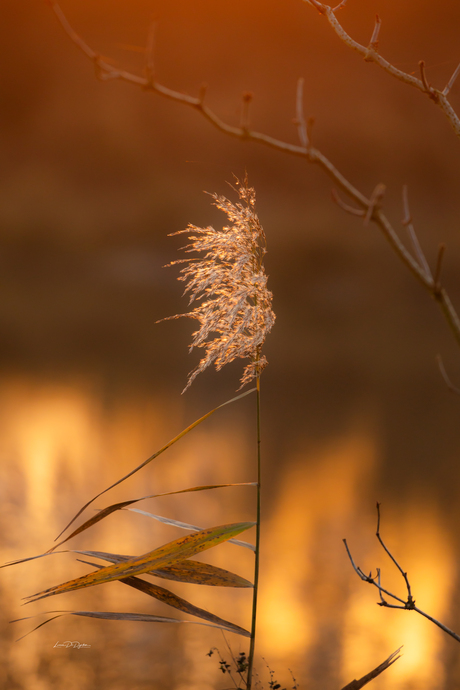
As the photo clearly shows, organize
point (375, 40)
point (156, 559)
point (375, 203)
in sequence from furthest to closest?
1. point (375, 40)
2. point (156, 559)
3. point (375, 203)

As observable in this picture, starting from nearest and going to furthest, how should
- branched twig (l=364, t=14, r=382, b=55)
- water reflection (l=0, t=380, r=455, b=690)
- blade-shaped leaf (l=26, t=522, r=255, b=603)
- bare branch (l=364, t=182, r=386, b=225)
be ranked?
bare branch (l=364, t=182, r=386, b=225), blade-shaped leaf (l=26, t=522, r=255, b=603), branched twig (l=364, t=14, r=382, b=55), water reflection (l=0, t=380, r=455, b=690)

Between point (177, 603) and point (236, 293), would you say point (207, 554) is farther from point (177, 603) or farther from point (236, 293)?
point (236, 293)

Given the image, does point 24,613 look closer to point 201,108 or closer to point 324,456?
point 324,456

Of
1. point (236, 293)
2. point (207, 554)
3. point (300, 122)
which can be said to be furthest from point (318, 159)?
point (207, 554)

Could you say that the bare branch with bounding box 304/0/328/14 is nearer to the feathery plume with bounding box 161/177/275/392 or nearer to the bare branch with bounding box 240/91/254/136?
the feathery plume with bounding box 161/177/275/392

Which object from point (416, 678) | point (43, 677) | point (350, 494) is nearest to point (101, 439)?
point (43, 677)

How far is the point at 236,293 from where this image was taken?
2.74 ft

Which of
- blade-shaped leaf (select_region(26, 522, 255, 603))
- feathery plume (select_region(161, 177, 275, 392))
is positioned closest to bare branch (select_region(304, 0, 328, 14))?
feathery plume (select_region(161, 177, 275, 392))

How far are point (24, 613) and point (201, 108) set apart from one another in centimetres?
268

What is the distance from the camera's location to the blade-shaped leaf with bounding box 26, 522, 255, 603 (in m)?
0.68

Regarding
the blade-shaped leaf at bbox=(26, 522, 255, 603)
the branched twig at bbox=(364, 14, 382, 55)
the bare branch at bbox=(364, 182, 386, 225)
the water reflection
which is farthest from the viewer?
the water reflection

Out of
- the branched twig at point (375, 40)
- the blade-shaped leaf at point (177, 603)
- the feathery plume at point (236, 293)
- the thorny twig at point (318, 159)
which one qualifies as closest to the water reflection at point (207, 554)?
the blade-shaped leaf at point (177, 603)

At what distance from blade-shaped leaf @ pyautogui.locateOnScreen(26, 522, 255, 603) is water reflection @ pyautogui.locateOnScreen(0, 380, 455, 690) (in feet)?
5.90

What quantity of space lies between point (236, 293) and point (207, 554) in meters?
2.36
